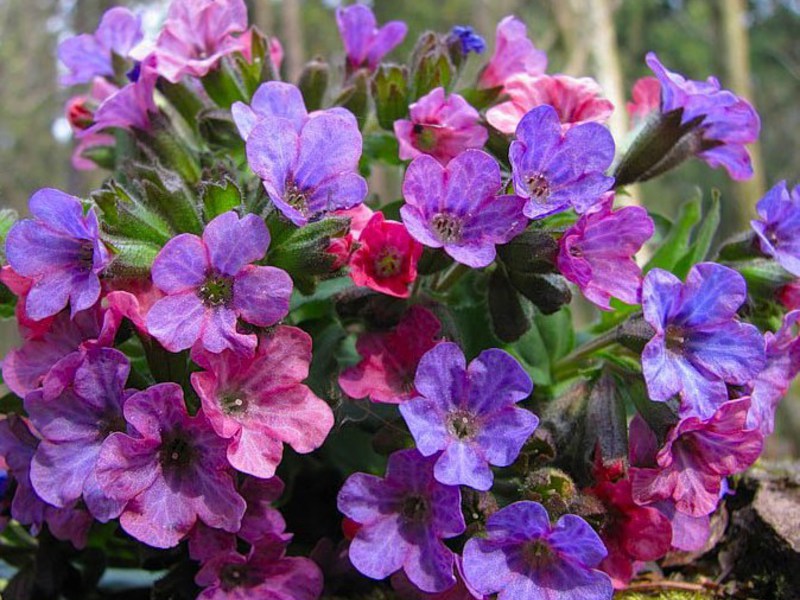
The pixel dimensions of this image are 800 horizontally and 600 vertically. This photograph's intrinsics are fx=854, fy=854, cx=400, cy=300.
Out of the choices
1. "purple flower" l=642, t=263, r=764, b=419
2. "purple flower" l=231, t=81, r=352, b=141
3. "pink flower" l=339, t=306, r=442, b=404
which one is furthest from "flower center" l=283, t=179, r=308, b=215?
"purple flower" l=642, t=263, r=764, b=419

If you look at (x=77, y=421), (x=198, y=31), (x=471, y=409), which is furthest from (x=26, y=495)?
(x=198, y=31)

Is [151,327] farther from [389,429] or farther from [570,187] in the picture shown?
[570,187]

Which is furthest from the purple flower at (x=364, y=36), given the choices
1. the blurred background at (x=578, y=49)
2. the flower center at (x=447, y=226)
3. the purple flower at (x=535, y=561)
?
the blurred background at (x=578, y=49)

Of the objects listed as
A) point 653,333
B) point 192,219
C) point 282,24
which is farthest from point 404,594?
point 282,24

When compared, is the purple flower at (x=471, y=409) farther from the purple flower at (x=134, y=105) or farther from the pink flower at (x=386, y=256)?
the purple flower at (x=134, y=105)

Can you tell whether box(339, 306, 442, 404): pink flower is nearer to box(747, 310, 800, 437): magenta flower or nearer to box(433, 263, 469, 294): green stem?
box(433, 263, 469, 294): green stem

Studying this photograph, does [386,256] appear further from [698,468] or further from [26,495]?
[26,495]
